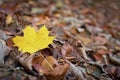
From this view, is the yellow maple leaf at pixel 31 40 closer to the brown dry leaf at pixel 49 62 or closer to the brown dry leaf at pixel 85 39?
the brown dry leaf at pixel 49 62

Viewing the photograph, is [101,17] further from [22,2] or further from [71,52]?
[71,52]

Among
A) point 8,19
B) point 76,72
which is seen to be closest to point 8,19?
point 8,19

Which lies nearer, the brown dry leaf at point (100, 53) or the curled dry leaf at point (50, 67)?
the curled dry leaf at point (50, 67)

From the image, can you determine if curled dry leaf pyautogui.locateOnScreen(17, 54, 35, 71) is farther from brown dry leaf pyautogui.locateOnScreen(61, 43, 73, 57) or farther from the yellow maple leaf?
brown dry leaf pyautogui.locateOnScreen(61, 43, 73, 57)

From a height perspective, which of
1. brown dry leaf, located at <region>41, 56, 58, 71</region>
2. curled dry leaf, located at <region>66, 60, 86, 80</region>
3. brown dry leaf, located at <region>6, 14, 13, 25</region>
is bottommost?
curled dry leaf, located at <region>66, 60, 86, 80</region>

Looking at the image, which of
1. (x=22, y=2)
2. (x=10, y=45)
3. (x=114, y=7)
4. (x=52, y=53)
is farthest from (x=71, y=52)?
(x=114, y=7)

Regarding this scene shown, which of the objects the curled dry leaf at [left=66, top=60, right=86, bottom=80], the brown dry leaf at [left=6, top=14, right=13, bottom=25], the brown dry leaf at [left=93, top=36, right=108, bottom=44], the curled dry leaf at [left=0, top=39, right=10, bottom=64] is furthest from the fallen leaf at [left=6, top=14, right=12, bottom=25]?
the brown dry leaf at [left=93, top=36, right=108, bottom=44]

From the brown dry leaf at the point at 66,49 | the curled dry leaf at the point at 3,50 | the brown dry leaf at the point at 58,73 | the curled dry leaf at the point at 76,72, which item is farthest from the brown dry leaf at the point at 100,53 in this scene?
Result: the curled dry leaf at the point at 3,50

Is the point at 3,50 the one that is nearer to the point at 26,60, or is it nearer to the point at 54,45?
the point at 26,60
